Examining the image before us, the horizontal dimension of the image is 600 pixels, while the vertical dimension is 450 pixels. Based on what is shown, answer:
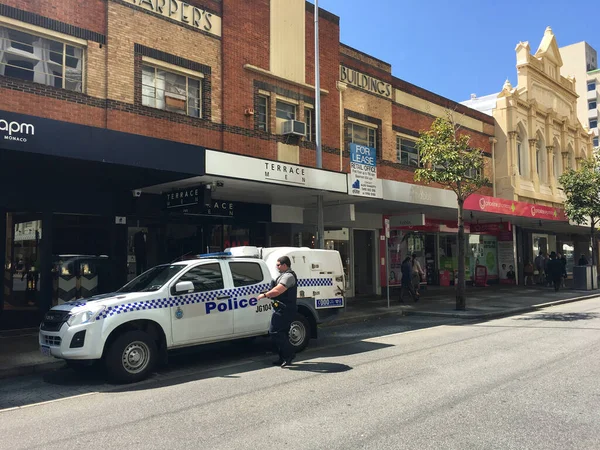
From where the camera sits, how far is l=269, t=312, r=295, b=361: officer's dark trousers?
7922mm

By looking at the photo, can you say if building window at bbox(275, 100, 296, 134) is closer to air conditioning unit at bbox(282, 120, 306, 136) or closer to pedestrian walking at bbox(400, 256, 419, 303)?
air conditioning unit at bbox(282, 120, 306, 136)

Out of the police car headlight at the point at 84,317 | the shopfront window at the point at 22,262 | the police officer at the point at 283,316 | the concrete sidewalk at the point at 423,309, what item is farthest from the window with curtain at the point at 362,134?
the police car headlight at the point at 84,317

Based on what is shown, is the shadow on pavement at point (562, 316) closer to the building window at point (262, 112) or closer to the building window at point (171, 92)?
the building window at point (262, 112)

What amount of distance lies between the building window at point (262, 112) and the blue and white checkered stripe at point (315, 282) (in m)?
7.02

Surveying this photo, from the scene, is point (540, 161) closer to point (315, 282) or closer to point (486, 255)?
point (486, 255)

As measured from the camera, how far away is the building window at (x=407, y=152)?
20.9 meters

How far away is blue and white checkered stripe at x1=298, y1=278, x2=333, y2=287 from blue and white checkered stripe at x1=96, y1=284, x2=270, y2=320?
0.92 meters

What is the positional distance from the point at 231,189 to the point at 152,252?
286 centimetres

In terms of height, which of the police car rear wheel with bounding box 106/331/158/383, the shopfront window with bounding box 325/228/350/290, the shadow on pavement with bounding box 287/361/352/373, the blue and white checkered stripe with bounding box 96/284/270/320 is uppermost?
the shopfront window with bounding box 325/228/350/290

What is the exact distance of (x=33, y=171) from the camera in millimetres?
10727

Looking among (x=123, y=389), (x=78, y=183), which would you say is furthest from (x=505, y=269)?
(x=123, y=389)

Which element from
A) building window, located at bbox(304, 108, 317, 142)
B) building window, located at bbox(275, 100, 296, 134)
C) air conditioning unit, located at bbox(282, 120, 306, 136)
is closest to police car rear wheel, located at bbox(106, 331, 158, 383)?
air conditioning unit, located at bbox(282, 120, 306, 136)

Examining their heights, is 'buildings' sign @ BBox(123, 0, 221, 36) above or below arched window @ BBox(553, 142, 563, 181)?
above

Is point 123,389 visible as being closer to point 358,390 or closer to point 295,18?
point 358,390
